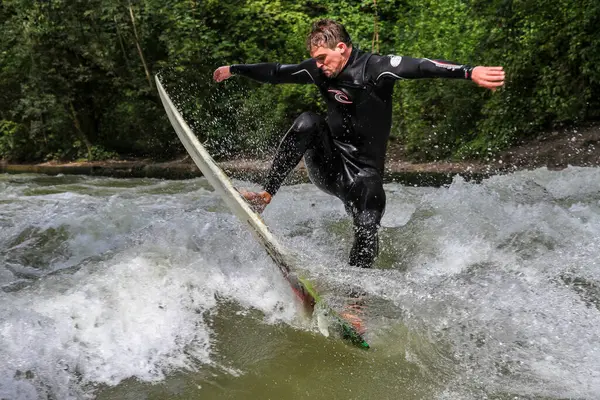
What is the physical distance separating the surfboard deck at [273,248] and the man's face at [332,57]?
972 millimetres

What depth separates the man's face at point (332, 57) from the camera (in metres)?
3.46

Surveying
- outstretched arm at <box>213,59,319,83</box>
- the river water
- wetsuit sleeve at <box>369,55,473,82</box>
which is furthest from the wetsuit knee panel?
outstretched arm at <box>213,59,319,83</box>

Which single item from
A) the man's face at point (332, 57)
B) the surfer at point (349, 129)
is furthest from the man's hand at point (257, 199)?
the man's face at point (332, 57)

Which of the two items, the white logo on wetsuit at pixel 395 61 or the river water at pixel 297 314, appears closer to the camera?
the river water at pixel 297 314

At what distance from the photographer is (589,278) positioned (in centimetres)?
322

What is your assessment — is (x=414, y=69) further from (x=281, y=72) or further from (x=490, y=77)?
(x=281, y=72)

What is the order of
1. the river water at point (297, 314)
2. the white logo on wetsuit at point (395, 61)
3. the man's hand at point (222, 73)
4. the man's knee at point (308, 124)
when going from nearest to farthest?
the river water at point (297, 314)
the white logo on wetsuit at point (395, 61)
the man's knee at point (308, 124)
the man's hand at point (222, 73)

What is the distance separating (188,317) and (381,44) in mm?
11569

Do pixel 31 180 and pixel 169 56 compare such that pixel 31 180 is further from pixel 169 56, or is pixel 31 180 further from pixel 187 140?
pixel 187 140

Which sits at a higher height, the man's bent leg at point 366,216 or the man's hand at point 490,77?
the man's hand at point 490,77

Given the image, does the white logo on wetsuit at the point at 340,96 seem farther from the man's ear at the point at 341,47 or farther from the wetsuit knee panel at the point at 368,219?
the wetsuit knee panel at the point at 368,219

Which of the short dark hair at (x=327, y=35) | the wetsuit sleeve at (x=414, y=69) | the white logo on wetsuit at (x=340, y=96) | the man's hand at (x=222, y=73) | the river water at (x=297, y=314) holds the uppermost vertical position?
the short dark hair at (x=327, y=35)

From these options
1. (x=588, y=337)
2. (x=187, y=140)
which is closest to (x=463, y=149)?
(x=187, y=140)

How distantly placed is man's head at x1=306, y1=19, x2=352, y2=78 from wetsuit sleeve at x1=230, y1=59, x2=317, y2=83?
25 centimetres
